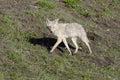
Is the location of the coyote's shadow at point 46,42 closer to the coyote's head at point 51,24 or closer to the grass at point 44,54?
the grass at point 44,54

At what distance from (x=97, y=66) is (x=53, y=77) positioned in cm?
177

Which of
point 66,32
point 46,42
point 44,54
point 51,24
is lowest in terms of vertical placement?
point 46,42

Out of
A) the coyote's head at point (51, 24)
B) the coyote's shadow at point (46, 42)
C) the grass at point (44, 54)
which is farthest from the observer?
the coyote's shadow at point (46, 42)

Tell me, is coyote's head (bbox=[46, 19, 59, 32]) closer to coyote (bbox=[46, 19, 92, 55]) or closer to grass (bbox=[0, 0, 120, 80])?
coyote (bbox=[46, 19, 92, 55])

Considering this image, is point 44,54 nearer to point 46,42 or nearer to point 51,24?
point 51,24

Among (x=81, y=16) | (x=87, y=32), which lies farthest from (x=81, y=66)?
(x=81, y=16)

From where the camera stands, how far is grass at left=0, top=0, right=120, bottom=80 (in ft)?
40.8

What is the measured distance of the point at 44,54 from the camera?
1340cm

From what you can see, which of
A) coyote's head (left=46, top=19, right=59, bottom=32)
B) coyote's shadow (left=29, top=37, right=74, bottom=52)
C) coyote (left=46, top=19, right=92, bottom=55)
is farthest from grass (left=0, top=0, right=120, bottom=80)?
coyote's head (left=46, top=19, right=59, bottom=32)

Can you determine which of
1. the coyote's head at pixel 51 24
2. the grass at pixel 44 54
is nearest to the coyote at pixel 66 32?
the coyote's head at pixel 51 24

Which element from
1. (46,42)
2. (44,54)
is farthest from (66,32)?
(44,54)

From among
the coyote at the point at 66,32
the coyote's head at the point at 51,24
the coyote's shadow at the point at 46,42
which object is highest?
the coyote's head at the point at 51,24

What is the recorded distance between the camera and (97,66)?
1361 centimetres

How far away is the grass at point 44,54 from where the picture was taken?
12.4m
